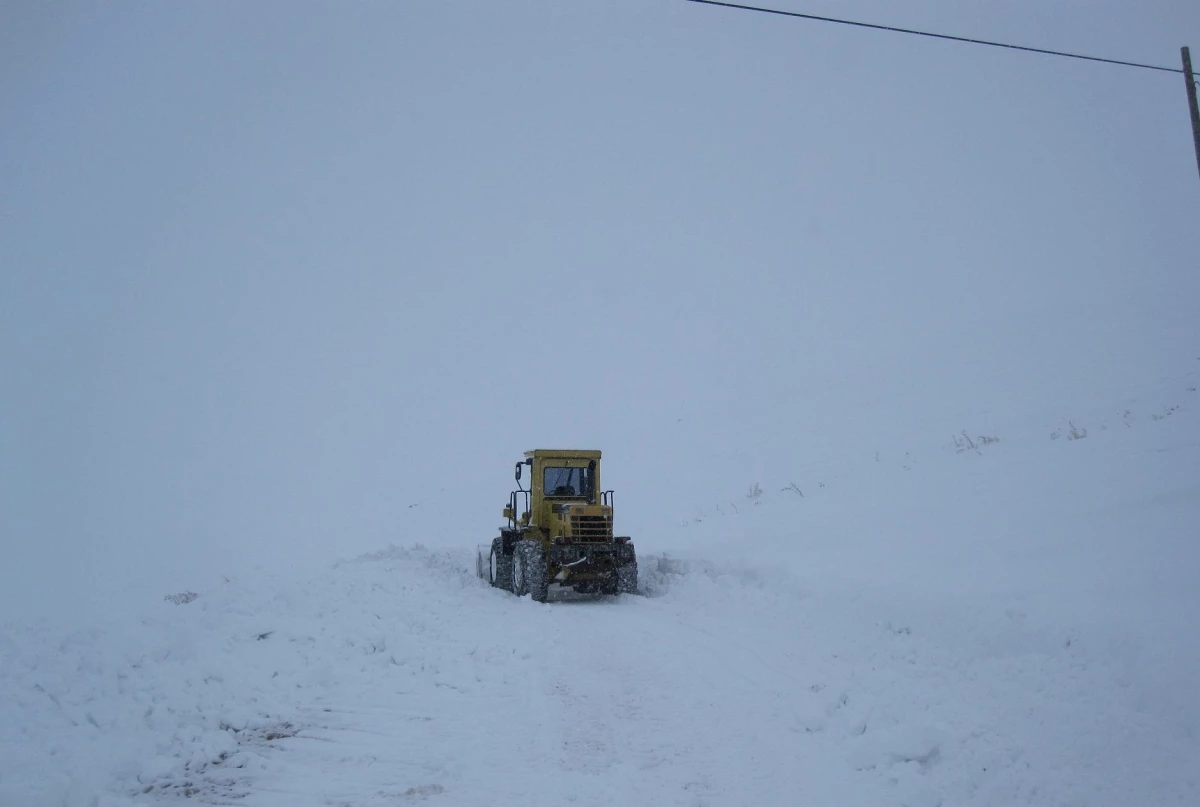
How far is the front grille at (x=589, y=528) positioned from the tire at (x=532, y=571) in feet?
2.33

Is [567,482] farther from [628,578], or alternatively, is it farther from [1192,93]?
[1192,93]

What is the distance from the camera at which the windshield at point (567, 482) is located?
Result: 1527 centimetres

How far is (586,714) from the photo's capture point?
6809mm

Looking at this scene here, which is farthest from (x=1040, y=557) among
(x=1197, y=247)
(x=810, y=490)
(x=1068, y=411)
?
(x=1197, y=247)

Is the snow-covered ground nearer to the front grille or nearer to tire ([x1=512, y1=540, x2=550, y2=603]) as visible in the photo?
tire ([x1=512, y1=540, x2=550, y2=603])

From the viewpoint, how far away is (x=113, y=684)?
252 inches

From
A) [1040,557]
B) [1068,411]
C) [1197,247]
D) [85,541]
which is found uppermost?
[1197,247]

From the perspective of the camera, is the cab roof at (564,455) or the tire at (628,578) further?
the cab roof at (564,455)

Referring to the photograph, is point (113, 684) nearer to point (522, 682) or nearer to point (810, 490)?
point (522, 682)

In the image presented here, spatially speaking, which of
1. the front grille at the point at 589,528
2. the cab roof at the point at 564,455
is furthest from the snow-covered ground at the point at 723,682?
the cab roof at the point at 564,455

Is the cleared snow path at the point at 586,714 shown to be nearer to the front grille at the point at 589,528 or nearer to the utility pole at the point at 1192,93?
the front grille at the point at 589,528

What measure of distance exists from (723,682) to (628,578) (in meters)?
6.45

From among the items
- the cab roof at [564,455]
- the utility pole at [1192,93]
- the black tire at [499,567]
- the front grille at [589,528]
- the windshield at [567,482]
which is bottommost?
the black tire at [499,567]

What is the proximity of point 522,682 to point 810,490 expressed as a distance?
12.5m
